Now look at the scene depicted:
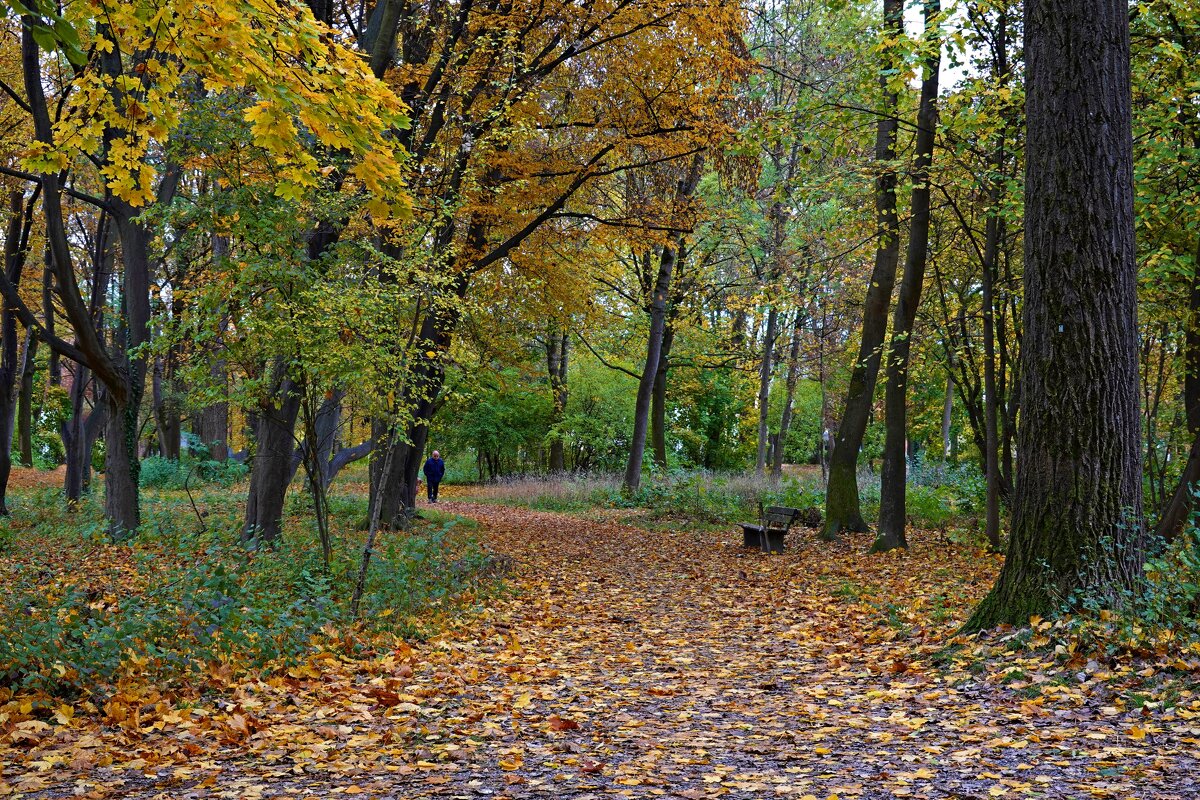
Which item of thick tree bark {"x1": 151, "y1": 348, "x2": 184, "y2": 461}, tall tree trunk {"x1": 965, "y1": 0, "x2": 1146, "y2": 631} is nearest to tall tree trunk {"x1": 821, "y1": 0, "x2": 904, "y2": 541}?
tall tree trunk {"x1": 965, "y1": 0, "x2": 1146, "y2": 631}

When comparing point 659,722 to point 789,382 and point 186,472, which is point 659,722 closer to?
point 186,472

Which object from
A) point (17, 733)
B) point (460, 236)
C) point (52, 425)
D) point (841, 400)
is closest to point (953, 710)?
point (17, 733)

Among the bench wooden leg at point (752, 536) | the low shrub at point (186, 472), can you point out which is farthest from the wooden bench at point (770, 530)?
the low shrub at point (186, 472)

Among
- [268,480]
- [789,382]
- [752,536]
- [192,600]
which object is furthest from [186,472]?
[192,600]

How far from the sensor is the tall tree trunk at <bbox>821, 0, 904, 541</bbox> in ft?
40.7

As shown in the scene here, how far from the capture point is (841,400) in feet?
109

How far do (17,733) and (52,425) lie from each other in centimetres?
3865

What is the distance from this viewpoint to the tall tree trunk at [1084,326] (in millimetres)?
5762

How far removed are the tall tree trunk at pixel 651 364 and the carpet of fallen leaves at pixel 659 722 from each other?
1370 cm

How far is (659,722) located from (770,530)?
8261 mm

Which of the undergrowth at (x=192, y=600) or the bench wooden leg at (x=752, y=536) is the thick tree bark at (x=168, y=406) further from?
the bench wooden leg at (x=752, y=536)

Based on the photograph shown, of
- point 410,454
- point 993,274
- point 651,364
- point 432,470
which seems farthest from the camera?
point 432,470

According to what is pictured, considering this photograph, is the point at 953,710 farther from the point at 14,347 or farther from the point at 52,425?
the point at 52,425

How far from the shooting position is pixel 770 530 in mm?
12953
